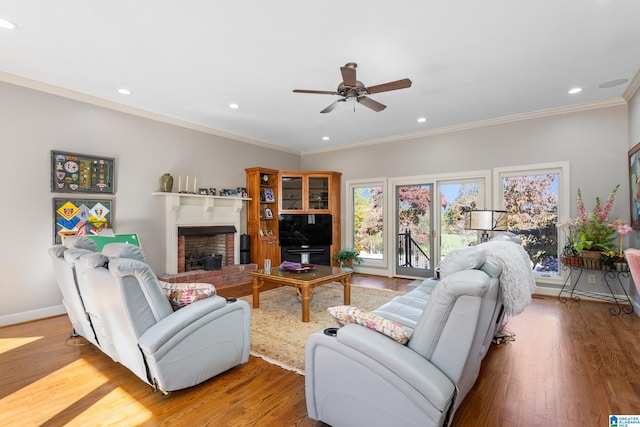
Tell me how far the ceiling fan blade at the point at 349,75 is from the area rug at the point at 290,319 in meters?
2.53

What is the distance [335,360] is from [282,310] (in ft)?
7.70

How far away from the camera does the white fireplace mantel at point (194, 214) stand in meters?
4.93

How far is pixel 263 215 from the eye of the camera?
6.50 metres

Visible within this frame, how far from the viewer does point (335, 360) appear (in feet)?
5.52

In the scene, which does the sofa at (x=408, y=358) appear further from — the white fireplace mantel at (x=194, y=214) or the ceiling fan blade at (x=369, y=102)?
the white fireplace mantel at (x=194, y=214)

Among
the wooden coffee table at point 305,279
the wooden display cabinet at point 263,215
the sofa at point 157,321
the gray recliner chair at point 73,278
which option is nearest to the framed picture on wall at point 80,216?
the gray recliner chair at point 73,278

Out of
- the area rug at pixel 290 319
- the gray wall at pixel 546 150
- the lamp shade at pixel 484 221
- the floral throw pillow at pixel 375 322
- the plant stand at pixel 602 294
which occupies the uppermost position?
the gray wall at pixel 546 150

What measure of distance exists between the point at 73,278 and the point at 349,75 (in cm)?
298

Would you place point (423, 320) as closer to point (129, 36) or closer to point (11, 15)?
point (129, 36)

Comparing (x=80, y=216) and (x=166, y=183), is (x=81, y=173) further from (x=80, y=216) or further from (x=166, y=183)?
(x=166, y=183)

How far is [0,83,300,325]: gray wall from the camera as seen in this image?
3553 millimetres

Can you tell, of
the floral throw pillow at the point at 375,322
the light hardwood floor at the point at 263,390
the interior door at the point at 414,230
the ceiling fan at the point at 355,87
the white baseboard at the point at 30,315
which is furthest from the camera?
the interior door at the point at 414,230

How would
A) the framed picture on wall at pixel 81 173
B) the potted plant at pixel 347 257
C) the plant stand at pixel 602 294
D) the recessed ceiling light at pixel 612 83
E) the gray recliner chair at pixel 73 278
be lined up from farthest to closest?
1. the potted plant at pixel 347 257
2. the plant stand at pixel 602 294
3. the framed picture on wall at pixel 81 173
4. the recessed ceiling light at pixel 612 83
5. the gray recliner chair at pixel 73 278

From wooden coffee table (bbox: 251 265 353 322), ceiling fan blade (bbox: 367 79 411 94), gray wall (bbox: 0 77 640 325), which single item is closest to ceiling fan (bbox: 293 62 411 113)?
ceiling fan blade (bbox: 367 79 411 94)
